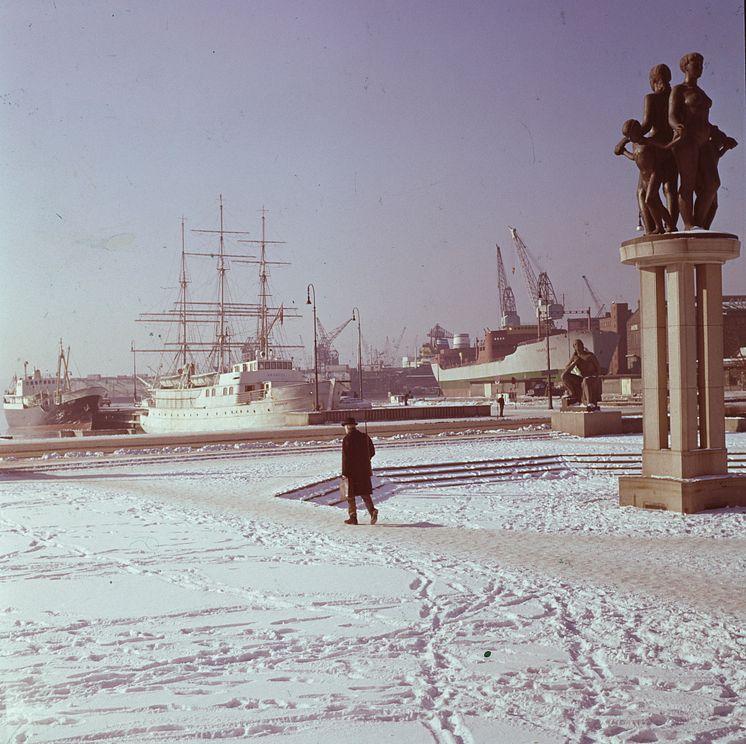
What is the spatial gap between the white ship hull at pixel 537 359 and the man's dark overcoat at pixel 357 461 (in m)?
64.5

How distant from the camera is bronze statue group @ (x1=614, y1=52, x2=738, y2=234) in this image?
13.0 meters

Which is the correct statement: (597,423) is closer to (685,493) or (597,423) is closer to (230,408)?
(685,493)

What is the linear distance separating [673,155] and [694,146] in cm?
34

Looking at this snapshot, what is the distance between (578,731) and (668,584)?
3.82 metres

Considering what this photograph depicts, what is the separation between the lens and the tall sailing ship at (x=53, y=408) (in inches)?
3339

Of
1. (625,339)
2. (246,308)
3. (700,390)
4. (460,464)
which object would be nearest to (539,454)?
(460,464)

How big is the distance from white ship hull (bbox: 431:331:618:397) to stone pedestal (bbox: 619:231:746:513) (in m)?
62.1

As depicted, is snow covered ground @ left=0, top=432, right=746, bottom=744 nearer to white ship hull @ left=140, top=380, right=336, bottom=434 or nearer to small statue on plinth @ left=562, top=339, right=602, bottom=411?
small statue on plinth @ left=562, top=339, right=602, bottom=411

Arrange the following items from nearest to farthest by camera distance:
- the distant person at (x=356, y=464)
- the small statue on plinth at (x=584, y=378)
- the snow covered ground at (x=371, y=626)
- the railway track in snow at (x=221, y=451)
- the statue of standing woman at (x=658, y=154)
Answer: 1. the snow covered ground at (x=371, y=626)
2. the distant person at (x=356, y=464)
3. the statue of standing woman at (x=658, y=154)
4. the railway track in snow at (x=221, y=451)
5. the small statue on plinth at (x=584, y=378)

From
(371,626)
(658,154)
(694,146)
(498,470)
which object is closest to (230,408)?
(498,470)

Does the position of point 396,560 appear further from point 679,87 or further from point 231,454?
point 231,454

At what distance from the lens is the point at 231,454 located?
2361 cm

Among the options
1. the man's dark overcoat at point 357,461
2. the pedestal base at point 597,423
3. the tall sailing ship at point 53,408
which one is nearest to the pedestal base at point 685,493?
the man's dark overcoat at point 357,461

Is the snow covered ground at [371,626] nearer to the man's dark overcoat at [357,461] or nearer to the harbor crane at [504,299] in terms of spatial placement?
the man's dark overcoat at [357,461]
